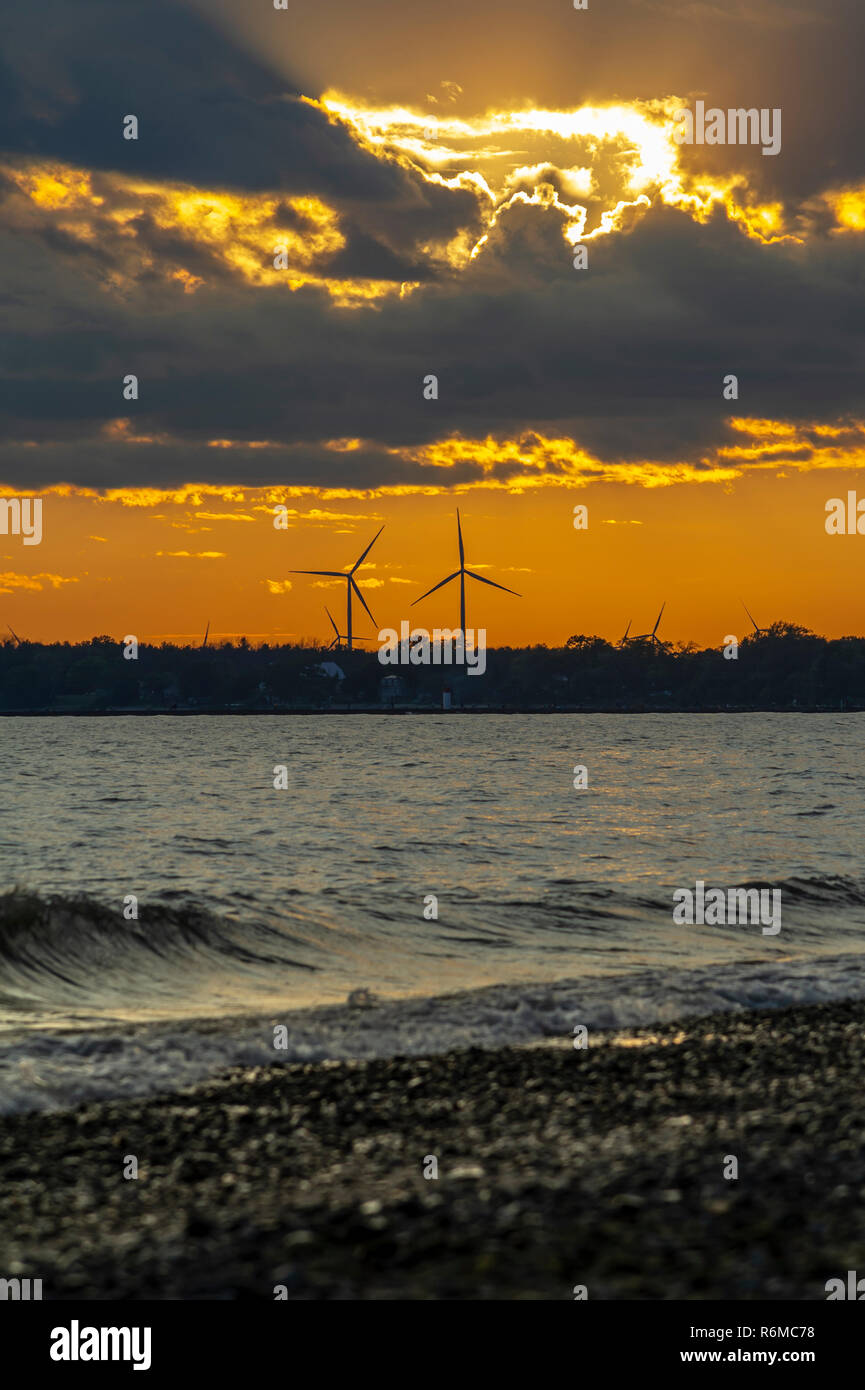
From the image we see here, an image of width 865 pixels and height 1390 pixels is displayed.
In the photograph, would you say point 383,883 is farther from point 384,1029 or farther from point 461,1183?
point 461,1183

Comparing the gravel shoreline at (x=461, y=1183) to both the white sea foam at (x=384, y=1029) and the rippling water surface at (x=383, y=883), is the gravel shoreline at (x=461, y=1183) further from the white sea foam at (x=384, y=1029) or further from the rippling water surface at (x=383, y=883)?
the rippling water surface at (x=383, y=883)

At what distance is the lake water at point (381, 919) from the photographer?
825 inches

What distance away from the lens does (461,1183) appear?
1140cm

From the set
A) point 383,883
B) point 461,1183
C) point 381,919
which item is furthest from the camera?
point 383,883

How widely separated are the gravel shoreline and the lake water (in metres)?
3.00

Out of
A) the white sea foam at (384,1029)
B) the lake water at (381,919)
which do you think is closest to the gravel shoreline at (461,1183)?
the white sea foam at (384,1029)

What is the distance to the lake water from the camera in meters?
21.0

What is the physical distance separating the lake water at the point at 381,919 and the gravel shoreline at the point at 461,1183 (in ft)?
9.84

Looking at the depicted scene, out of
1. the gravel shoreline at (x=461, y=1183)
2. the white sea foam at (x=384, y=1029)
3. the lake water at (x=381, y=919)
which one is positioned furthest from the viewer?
the lake water at (x=381, y=919)

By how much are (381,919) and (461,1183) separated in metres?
23.7

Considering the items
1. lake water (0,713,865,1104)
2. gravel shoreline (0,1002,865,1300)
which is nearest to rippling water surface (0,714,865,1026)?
lake water (0,713,865,1104)

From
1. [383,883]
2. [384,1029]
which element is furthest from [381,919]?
[384,1029]
